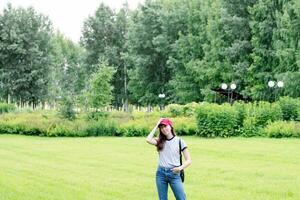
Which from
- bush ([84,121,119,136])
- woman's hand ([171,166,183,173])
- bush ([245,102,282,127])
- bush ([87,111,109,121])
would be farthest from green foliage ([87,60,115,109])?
woman's hand ([171,166,183,173])

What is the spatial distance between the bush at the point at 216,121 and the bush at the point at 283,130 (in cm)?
163

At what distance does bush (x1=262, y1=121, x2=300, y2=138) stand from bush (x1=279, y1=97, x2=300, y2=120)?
2087 mm

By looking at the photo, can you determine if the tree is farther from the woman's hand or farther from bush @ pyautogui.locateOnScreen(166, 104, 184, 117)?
the woman's hand

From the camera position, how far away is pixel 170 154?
8.62m

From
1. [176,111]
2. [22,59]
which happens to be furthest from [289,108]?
[22,59]

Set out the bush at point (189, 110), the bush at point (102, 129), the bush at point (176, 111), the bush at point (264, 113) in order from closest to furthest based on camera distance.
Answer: the bush at point (264, 113) < the bush at point (102, 129) < the bush at point (189, 110) < the bush at point (176, 111)

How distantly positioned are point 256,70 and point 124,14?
2544 cm

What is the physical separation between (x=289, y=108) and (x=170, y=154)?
1861 centimetres

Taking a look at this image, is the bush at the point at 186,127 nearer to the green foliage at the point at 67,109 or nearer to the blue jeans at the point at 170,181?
the green foliage at the point at 67,109

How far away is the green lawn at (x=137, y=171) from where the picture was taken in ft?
38.7

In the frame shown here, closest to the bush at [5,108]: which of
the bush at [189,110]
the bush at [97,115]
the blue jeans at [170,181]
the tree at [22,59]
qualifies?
the bush at [97,115]

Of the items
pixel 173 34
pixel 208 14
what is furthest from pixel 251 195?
pixel 173 34

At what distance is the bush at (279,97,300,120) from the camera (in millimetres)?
26094

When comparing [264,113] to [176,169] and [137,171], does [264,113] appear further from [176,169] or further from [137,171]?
[176,169]
